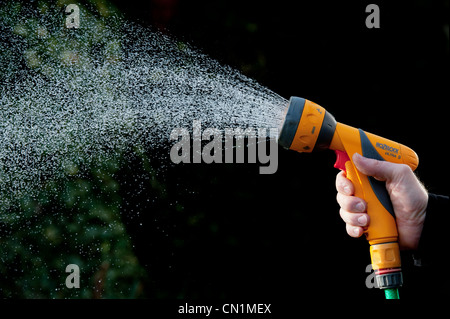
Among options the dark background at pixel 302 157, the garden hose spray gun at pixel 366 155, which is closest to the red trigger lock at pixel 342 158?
the garden hose spray gun at pixel 366 155

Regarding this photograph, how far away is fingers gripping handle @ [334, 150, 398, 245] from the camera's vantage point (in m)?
1.74

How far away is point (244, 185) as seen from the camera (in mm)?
2725

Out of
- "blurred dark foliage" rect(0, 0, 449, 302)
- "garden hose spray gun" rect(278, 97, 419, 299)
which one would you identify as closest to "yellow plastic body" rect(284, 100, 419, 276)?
"garden hose spray gun" rect(278, 97, 419, 299)

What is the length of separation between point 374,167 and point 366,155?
51 millimetres

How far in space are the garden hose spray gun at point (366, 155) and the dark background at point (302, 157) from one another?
94cm

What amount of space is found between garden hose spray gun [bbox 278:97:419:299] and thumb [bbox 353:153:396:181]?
0.03 meters

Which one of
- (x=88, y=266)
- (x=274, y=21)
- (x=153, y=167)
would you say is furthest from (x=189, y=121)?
(x=88, y=266)

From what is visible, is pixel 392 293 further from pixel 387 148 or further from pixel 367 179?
pixel 387 148

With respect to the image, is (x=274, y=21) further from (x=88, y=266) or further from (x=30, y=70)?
(x=88, y=266)

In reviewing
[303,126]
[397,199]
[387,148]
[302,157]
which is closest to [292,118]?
[303,126]

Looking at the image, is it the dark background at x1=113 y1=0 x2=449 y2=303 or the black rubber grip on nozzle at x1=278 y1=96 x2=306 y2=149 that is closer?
the black rubber grip on nozzle at x1=278 y1=96 x2=306 y2=149

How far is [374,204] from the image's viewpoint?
1770 millimetres

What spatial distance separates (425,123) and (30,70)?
6.96 feet

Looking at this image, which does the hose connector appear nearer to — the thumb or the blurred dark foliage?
the thumb
